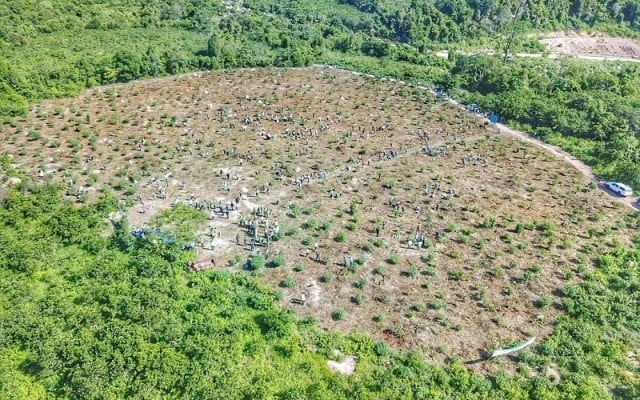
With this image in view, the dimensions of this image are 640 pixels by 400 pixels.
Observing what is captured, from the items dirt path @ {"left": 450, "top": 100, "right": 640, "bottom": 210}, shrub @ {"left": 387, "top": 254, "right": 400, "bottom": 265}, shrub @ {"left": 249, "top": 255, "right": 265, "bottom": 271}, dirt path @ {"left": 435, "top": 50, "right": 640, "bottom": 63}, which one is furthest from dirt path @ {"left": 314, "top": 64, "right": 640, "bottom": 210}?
dirt path @ {"left": 435, "top": 50, "right": 640, "bottom": 63}

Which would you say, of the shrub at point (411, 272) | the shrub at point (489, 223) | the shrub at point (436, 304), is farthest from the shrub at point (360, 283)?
the shrub at point (489, 223)

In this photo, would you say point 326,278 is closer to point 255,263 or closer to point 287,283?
point 287,283

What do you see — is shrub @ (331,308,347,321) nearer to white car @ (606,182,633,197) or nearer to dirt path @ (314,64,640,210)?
dirt path @ (314,64,640,210)

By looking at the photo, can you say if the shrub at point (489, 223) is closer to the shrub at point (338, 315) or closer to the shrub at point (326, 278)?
the shrub at point (326, 278)

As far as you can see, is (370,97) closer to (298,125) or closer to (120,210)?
(298,125)

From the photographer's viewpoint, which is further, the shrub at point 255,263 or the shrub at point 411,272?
the shrub at point 411,272

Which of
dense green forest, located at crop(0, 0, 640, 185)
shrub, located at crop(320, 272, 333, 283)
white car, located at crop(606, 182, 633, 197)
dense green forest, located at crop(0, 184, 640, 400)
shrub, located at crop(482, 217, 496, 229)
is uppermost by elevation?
dense green forest, located at crop(0, 0, 640, 185)

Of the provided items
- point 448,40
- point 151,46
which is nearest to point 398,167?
point 151,46

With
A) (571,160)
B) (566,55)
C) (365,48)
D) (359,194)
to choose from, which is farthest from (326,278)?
(566,55)
